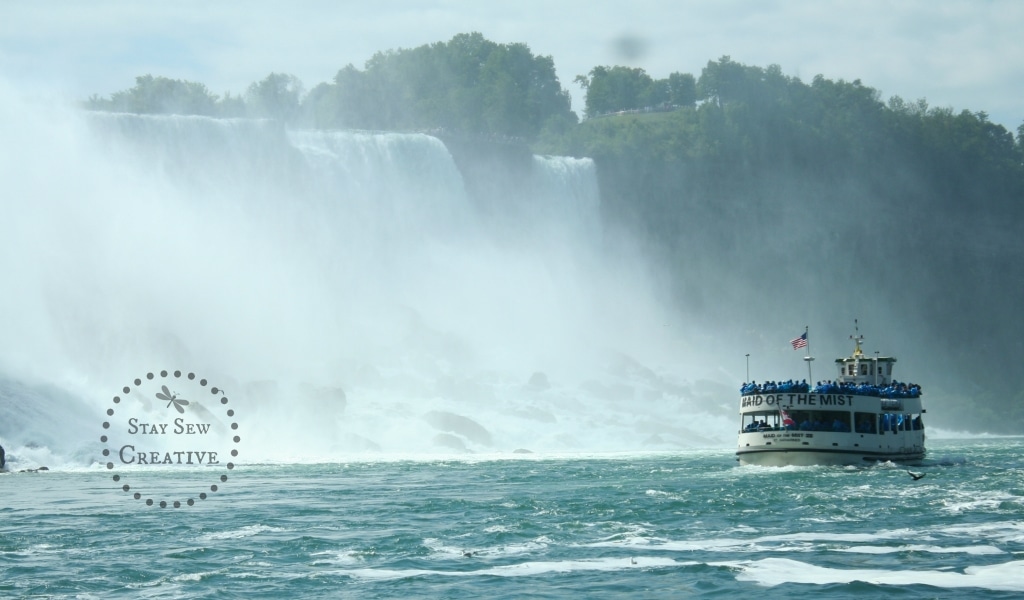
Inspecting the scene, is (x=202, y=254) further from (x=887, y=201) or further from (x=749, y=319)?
(x=887, y=201)

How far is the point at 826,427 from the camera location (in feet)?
129

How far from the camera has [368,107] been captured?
11481cm

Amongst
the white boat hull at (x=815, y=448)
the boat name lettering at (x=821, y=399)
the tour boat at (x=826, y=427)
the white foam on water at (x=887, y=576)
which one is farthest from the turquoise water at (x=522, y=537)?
the boat name lettering at (x=821, y=399)

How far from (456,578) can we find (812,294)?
81.5 m

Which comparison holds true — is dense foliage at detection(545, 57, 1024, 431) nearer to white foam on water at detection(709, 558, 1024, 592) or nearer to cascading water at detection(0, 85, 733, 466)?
cascading water at detection(0, 85, 733, 466)

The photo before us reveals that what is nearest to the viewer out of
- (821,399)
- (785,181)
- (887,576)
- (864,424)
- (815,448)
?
(887,576)

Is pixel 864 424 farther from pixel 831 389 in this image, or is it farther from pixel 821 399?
pixel 821 399

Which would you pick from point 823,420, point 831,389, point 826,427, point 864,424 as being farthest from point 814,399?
point 864,424

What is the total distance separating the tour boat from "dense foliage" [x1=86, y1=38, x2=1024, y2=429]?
158ft

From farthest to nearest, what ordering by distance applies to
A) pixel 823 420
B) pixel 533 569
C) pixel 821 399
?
pixel 823 420 → pixel 821 399 → pixel 533 569

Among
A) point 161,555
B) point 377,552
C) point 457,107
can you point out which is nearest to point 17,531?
point 161,555

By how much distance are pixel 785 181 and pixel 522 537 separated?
82.0 metres

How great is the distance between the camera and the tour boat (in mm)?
38719

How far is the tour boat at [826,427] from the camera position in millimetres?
38719
